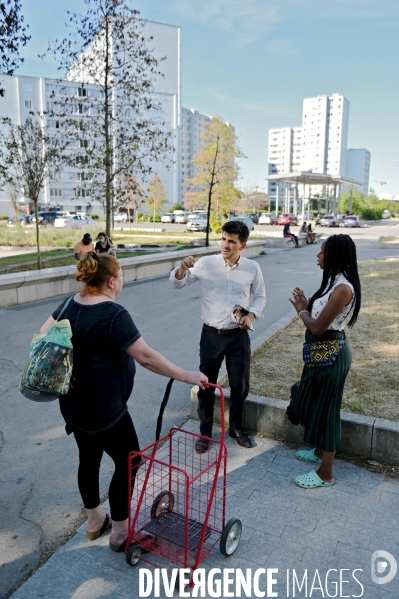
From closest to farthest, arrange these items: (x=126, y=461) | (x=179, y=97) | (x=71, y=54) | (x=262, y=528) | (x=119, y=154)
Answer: (x=126, y=461)
(x=262, y=528)
(x=71, y=54)
(x=119, y=154)
(x=179, y=97)

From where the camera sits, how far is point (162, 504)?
9.86 ft

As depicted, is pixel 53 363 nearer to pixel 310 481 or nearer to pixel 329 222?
pixel 310 481

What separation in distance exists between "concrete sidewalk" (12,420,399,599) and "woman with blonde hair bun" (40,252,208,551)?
376mm

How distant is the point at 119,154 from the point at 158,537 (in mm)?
14859

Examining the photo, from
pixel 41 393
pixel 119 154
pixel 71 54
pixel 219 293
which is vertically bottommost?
pixel 41 393

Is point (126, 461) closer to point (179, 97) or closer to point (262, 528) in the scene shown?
point (262, 528)

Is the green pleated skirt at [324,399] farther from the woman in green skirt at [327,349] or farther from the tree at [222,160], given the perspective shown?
the tree at [222,160]

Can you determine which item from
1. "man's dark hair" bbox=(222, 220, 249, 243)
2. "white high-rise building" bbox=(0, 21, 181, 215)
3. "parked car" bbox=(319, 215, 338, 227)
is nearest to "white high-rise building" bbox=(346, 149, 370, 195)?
"white high-rise building" bbox=(0, 21, 181, 215)

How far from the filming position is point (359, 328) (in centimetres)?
777

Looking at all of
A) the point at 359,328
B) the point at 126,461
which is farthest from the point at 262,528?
the point at 359,328

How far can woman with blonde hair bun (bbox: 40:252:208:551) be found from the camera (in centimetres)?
251

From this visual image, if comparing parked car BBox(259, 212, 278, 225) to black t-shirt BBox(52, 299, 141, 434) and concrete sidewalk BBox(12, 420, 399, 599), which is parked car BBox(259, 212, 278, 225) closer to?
concrete sidewalk BBox(12, 420, 399, 599)

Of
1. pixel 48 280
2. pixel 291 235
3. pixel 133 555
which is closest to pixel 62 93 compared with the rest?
pixel 291 235

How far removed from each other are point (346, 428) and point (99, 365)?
2.39 metres
